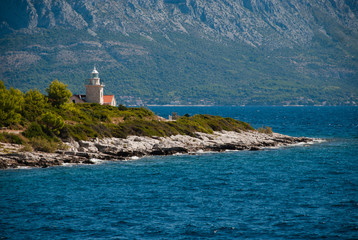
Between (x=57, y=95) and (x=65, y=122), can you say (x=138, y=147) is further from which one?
(x=57, y=95)

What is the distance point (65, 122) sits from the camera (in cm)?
5884

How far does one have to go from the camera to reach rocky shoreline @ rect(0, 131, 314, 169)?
44.8 m

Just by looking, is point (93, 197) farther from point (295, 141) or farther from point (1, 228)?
point (295, 141)

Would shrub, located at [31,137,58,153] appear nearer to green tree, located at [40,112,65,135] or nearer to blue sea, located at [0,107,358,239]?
green tree, located at [40,112,65,135]

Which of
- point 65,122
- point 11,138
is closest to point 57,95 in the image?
point 65,122

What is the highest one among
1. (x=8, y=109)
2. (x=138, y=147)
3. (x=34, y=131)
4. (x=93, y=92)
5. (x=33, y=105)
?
(x=93, y=92)

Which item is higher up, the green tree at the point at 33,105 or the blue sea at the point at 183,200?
the green tree at the point at 33,105

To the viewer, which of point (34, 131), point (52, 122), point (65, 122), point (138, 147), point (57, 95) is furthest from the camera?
point (57, 95)

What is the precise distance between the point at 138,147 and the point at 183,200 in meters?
24.6

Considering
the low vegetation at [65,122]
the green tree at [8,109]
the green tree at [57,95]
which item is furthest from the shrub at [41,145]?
the green tree at [57,95]

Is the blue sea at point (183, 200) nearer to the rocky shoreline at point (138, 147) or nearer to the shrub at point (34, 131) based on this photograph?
the rocky shoreline at point (138, 147)

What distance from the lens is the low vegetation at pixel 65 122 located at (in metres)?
51.0

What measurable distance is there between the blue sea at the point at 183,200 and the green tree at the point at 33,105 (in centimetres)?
1578

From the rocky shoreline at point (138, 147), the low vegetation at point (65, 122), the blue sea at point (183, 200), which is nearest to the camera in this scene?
the blue sea at point (183, 200)
